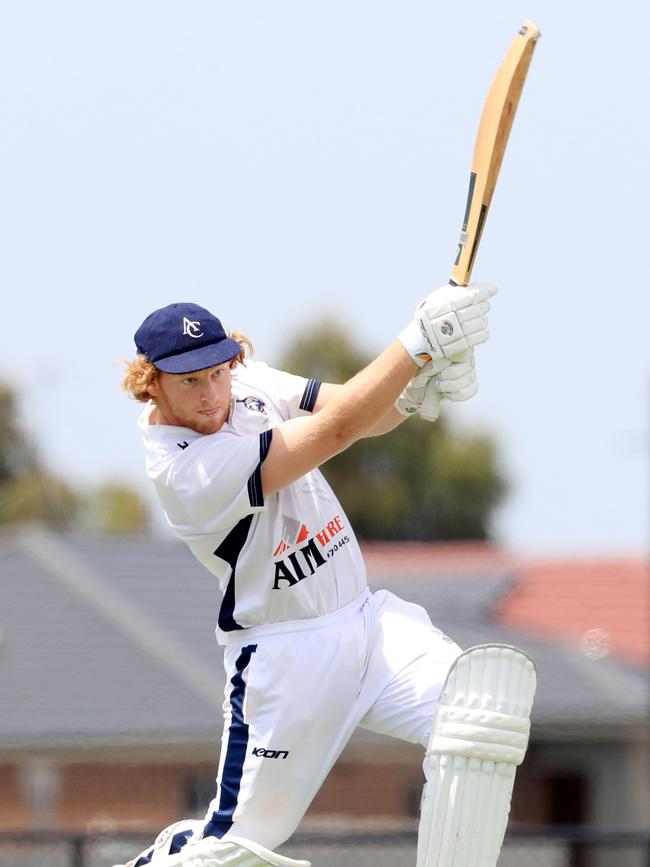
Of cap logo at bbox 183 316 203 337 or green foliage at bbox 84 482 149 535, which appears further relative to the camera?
green foliage at bbox 84 482 149 535

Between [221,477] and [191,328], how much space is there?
0.37 metres

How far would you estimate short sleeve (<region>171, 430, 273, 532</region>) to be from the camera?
14.4 ft

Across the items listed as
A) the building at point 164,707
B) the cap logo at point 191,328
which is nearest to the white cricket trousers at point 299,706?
the cap logo at point 191,328

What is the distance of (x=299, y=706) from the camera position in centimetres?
450

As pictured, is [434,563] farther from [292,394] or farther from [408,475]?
[292,394]

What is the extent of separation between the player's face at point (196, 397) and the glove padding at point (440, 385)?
439 millimetres

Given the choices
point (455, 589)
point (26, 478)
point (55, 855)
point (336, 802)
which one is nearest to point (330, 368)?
point (26, 478)

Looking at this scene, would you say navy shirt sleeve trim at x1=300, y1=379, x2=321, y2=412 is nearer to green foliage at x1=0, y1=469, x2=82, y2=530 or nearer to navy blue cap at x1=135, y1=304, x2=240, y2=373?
navy blue cap at x1=135, y1=304, x2=240, y2=373

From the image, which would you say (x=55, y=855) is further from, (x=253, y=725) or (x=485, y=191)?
(x=485, y=191)

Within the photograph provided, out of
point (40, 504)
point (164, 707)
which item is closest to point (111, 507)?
point (40, 504)

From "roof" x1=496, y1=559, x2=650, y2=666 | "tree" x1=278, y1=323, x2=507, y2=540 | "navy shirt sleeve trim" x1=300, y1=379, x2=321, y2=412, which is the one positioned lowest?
"tree" x1=278, y1=323, x2=507, y2=540

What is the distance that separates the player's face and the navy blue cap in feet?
0.09

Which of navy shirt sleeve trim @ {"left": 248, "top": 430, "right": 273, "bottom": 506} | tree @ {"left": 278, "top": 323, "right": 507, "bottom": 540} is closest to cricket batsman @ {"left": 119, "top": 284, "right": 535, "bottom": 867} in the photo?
navy shirt sleeve trim @ {"left": 248, "top": 430, "right": 273, "bottom": 506}

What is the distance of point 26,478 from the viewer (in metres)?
38.5
